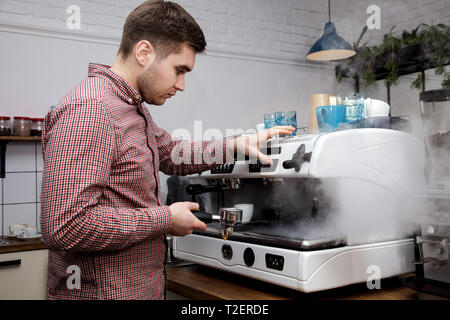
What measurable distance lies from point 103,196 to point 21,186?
1947mm

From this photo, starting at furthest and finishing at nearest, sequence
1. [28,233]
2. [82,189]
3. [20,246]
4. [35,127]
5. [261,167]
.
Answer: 1. [35,127]
2. [28,233]
3. [20,246]
4. [261,167]
5. [82,189]

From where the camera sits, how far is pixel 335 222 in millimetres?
1123

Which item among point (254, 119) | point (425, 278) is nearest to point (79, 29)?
point (254, 119)

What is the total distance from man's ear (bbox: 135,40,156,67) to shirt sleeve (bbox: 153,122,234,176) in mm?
382

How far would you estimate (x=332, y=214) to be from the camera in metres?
1.13

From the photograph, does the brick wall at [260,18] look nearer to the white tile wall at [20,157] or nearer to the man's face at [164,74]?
the white tile wall at [20,157]

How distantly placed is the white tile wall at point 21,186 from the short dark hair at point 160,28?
6.09ft

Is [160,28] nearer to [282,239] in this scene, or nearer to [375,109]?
[282,239]

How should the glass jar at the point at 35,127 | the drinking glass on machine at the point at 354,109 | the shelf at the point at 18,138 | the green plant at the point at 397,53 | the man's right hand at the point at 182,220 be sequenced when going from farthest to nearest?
the green plant at the point at 397,53
the glass jar at the point at 35,127
the shelf at the point at 18,138
the drinking glass on machine at the point at 354,109
the man's right hand at the point at 182,220

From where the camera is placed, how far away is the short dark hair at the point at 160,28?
99 centimetres

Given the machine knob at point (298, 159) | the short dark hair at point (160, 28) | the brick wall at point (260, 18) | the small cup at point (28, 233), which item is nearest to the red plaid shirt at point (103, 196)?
the short dark hair at point (160, 28)

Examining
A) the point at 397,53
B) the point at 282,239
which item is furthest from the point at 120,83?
the point at 397,53

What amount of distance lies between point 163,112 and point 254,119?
0.84 meters

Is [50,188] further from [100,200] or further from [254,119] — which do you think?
[254,119]
